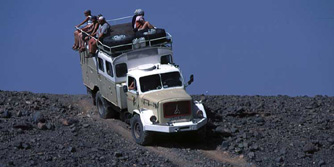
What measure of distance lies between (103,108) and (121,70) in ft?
8.79

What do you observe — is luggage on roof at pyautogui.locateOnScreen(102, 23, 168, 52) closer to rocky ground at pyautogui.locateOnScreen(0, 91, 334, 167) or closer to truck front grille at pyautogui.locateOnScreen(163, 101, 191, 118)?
rocky ground at pyautogui.locateOnScreen(0, 91, 334, 167)

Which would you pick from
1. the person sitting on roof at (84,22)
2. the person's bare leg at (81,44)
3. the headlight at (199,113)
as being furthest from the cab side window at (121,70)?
the person sitting on roof at (84,22)

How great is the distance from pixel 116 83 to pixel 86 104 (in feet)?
17.4

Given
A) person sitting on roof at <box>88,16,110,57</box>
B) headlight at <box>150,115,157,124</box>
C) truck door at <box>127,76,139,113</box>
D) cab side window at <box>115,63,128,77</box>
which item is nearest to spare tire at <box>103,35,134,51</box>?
cab side window at <box>115,63,128,77</box>

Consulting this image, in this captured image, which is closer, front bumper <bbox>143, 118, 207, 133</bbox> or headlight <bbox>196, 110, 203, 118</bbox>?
front bumper <bbox>143, 118, 207, 133</bbox>

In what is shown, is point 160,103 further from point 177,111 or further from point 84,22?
point 84,22

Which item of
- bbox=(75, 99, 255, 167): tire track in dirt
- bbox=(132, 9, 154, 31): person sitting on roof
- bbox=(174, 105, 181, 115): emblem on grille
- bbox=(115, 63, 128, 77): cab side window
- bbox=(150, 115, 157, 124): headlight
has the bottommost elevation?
bbox=(75, 99, 255, 167): tire track in dirt

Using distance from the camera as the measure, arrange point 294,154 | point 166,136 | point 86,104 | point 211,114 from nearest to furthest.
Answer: point 294,154 < point 166,136 < point 211,114 < point 86,104

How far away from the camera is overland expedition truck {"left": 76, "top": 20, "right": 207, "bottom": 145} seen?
73.6ft

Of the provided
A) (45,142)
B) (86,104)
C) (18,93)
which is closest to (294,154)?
(45,142)

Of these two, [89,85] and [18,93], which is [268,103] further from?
[18,93]

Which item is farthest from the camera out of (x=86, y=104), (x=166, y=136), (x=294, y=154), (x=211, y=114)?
(x=86, y=104)

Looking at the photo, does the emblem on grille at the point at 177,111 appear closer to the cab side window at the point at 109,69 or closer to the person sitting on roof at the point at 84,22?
the cab side window at the point at 109,69

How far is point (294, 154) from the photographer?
22.3m
